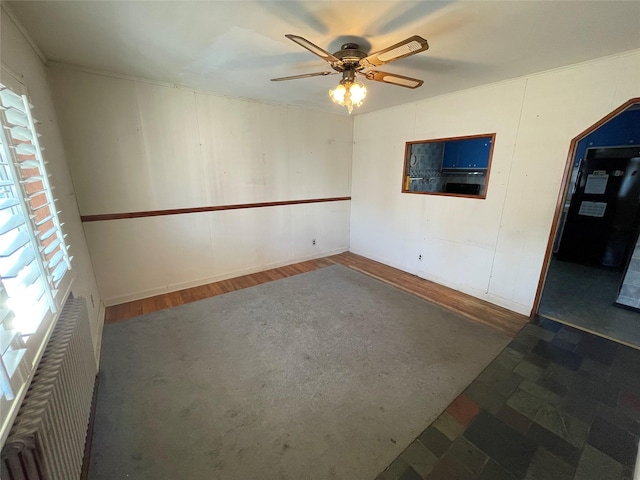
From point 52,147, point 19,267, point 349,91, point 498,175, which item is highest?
point 349,91

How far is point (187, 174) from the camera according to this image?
10.5 ft

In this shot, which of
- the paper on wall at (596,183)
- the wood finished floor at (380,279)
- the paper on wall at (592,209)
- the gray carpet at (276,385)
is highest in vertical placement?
the paper on wall at (596,183)

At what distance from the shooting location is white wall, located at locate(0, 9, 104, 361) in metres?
1.56

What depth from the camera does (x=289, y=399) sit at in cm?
180

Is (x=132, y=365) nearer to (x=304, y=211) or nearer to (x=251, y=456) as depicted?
(x=251, y=456)

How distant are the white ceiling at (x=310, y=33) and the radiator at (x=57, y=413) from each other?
6.09ft

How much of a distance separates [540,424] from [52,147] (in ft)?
13.1

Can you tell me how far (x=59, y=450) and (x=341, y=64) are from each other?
254 cm

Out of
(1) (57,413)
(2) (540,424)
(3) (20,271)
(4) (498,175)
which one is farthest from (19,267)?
(4) (498,175)

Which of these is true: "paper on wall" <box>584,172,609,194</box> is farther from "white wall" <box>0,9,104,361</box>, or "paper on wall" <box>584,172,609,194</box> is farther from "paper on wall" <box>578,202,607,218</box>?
"white wall" <box>0,9,104,361</box>

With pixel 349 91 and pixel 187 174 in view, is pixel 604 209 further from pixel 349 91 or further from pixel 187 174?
pixel 187 174

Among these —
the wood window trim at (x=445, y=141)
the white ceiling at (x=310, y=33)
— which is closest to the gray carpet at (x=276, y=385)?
the wood window trim at (x=445, y=141)

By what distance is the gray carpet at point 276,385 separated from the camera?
1437mm

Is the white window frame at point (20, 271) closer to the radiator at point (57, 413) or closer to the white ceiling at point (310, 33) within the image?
the radiator at point (57, 413)
